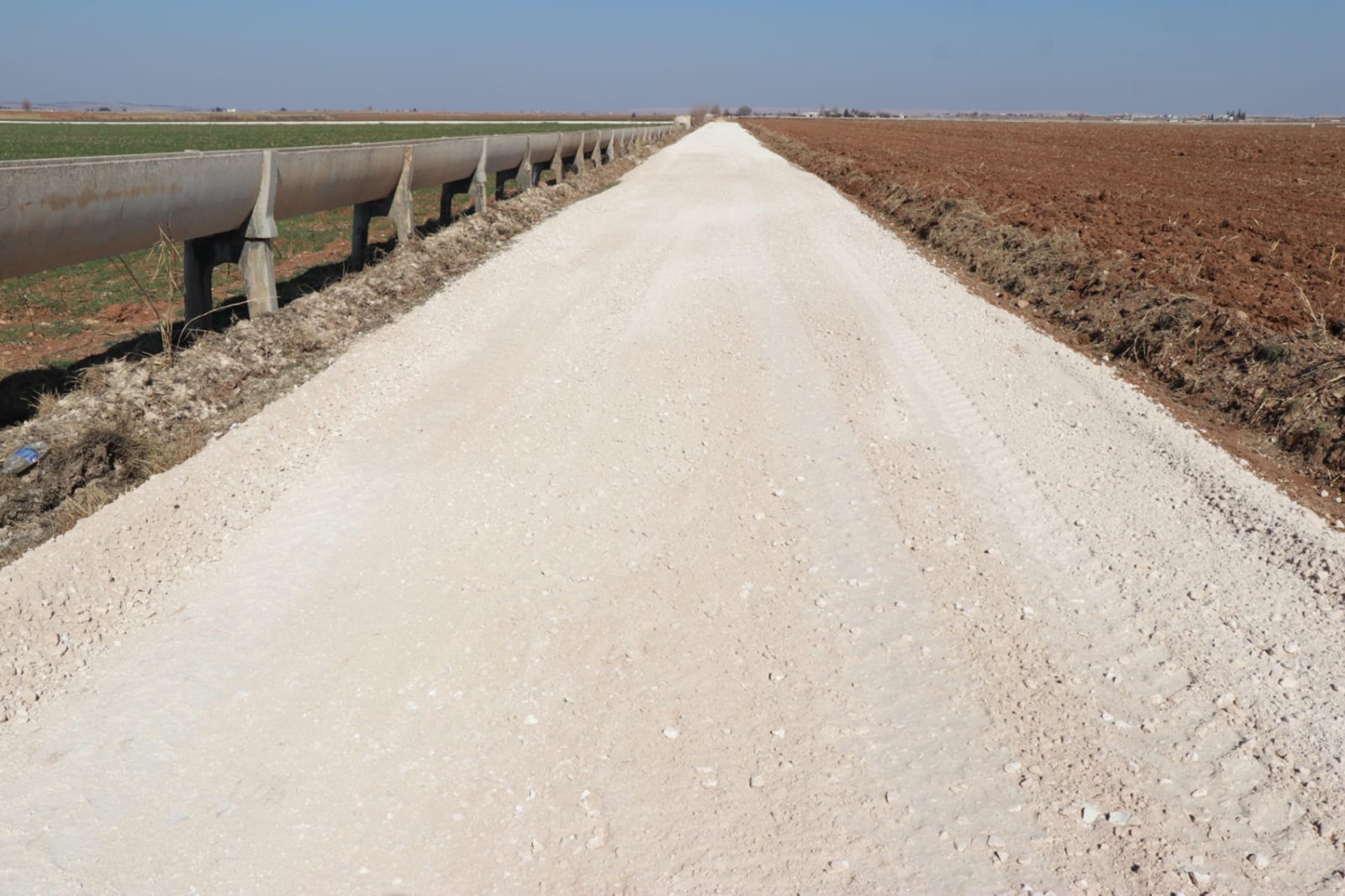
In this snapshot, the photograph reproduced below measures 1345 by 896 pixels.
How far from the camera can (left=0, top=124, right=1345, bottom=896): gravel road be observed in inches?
110

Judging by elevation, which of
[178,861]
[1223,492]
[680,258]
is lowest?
[178,861]

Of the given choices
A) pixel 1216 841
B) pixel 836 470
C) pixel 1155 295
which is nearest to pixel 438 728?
pixel 1216 841

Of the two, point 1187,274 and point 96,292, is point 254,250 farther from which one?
point 1187,274

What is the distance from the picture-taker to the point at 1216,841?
2887mm

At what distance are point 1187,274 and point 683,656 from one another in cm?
918

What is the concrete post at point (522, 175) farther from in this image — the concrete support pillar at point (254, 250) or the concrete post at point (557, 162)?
the concrete support pillar at point (254, 250)

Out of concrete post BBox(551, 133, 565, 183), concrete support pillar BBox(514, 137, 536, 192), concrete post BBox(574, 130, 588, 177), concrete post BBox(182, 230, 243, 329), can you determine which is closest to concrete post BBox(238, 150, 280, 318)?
concrete post BBox(182, 230, 243, 329)

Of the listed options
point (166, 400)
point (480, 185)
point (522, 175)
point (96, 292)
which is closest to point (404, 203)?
point (480, 185)

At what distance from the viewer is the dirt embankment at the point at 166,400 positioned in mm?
4922

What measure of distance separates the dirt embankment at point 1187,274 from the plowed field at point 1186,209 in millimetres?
49

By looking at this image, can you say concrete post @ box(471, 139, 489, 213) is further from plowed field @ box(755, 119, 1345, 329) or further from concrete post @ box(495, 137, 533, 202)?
plowed field @ box(755, 119, 1345, 329)

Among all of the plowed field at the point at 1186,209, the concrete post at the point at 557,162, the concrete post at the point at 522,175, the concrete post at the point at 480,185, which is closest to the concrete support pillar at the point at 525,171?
the concrete post at the point at 522,175

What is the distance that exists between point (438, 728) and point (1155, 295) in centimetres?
875

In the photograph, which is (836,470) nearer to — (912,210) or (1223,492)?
(1223,492)
